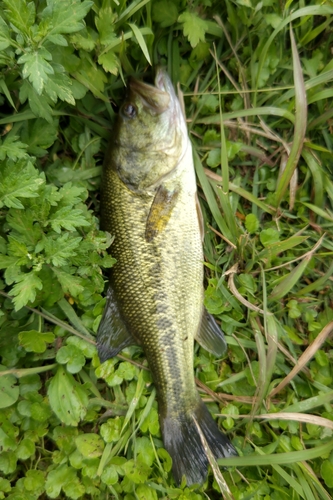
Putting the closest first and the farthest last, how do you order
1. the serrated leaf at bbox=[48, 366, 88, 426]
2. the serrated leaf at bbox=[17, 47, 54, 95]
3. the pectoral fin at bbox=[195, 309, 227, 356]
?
the serrated leaf at bbox=[17, 47, 54, 95], the serrated leaf at bbox=[48, 366, 88, 426], the pectoral fin at bbox=[195, 309, 227, 356]

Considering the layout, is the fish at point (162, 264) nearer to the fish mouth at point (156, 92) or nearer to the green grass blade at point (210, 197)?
the fish mouth at point (156, 92)

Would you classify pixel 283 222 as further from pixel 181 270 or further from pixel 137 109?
pixel 137 109

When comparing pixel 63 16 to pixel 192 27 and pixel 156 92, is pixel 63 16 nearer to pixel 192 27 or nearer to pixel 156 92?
pixel 156 92

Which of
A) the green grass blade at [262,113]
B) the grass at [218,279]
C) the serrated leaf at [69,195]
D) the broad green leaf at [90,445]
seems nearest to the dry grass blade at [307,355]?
the grass at [218,279]

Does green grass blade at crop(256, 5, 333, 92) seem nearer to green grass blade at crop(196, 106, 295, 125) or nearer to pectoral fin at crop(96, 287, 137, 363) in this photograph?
green grass blade at crop(196, 106, 295, 125)

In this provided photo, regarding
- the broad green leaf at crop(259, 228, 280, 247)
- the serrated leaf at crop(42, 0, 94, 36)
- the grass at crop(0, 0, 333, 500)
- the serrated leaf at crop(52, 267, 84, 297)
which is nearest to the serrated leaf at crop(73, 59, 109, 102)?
the grass at crop(0, 0, 333, 500)

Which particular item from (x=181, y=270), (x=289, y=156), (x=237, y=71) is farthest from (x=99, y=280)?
(x=237, y=71)
